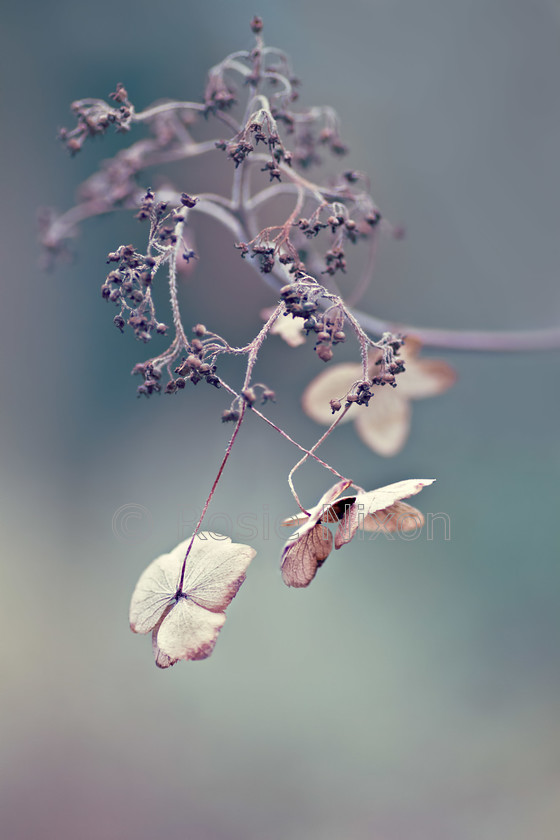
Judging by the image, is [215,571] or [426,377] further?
[426,377]

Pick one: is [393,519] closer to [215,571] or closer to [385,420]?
[215,571]

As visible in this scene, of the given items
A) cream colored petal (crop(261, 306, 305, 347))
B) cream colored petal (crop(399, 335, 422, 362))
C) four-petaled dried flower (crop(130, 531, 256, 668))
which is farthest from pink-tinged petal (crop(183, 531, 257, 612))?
cream colored petal (crop(399, 335, 422, 362))

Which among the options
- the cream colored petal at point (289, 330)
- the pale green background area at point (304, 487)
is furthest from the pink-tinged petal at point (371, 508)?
the pale green background area at point (304, 487)

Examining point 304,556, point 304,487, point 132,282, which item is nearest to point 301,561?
point 304,556

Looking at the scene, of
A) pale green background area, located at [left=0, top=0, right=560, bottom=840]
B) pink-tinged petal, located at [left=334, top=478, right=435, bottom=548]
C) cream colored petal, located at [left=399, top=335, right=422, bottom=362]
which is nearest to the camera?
pink-tinged petal, located at [left=334, top=478, right=435, bottom=548]

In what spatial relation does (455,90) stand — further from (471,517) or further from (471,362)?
(471,517)

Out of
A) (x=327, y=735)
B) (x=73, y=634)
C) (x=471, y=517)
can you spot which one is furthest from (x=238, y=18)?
(x=327, y=735)

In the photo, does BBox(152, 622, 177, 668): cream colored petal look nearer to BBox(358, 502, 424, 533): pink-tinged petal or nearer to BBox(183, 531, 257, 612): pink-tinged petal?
BBox(183, 531, 257, 612): pink-tinged petal
